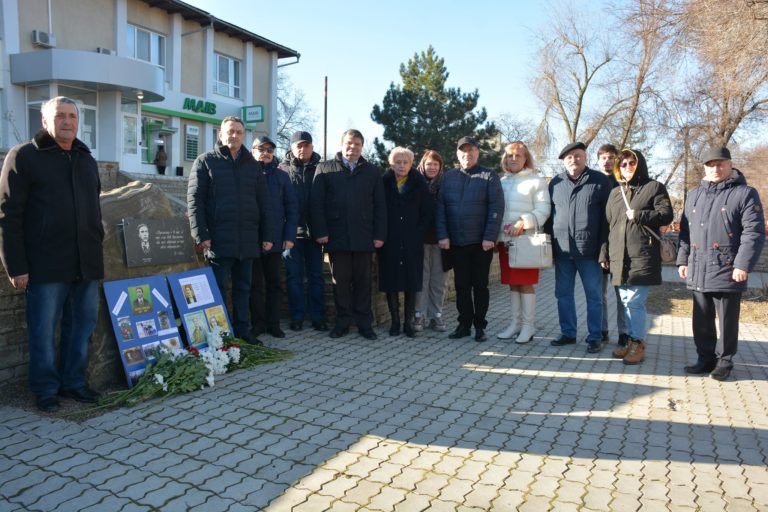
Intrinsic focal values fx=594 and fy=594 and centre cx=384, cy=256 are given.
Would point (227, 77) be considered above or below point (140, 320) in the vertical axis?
above

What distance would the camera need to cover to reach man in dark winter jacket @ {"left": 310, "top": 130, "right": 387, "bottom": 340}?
20.6ft

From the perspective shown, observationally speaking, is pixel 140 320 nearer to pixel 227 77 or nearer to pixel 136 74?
pixel 136 74

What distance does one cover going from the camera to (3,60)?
767 inches

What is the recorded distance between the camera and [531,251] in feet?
20.1

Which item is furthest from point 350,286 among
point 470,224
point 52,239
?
point 52,239

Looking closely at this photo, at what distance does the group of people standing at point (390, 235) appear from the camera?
4.05 meters

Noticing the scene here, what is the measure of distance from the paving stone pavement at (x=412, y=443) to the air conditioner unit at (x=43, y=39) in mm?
20059

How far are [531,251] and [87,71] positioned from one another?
63.9 ft

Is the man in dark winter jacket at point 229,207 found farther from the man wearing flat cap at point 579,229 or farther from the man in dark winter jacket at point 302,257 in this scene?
the man wearing flat cap at point 579,229

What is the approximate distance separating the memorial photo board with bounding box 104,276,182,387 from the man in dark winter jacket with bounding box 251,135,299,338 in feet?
4.22

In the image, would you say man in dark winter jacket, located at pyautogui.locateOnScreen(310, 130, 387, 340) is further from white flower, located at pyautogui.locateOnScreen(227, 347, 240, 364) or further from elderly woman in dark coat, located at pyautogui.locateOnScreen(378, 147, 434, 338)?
white flower, located at pyautogui.locateOnScreen(227, 347, 240, 364)

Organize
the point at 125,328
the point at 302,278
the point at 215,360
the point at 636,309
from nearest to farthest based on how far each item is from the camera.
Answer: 1. the point at 125,328
2. the point at 215,360
3. the point at 636,309
4. the point at 302,278

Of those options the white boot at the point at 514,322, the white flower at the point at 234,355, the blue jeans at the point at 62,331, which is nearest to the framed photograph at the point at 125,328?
the blue jeans at the point at 62,331

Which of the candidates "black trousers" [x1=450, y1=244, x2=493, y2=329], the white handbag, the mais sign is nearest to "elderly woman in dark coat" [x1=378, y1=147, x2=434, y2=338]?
"black trousers" [x1=450, y1=244, x2=493, y2=329]
